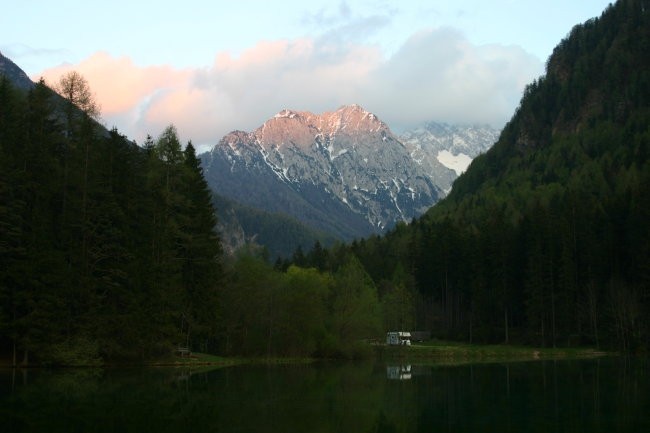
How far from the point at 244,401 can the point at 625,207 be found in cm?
8502

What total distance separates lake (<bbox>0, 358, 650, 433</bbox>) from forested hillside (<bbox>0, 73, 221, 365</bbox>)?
186 inches

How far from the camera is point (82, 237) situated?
67.2m

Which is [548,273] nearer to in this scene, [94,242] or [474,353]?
[474,353]

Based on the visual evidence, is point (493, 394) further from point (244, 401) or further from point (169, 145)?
point (169, 145)

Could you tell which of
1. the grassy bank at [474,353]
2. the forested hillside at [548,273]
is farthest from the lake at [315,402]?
the forested hillside at [548,273]

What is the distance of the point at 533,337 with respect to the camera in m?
110

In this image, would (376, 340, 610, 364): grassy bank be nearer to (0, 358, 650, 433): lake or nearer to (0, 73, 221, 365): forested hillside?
(0, 73, 221, 365): forested hillside

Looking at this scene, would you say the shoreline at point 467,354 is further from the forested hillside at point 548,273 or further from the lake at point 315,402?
→ the lake at point 315,402

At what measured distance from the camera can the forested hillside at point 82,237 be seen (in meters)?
61.8

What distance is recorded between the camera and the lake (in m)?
32.8

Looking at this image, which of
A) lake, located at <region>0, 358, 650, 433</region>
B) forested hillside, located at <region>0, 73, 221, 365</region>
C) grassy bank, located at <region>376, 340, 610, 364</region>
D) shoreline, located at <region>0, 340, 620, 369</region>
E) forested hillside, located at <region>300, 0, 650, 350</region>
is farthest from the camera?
forested hillside, located at <region>300, 0, 650, 350</region>

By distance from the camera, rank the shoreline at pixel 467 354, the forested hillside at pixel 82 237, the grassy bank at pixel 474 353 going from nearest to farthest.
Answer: the forested hillside at pixel 82 237, the shoreline at pixel 467 354, the grassy bank at pixel 474 353

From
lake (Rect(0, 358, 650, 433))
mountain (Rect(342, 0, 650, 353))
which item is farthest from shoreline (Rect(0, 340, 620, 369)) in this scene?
lake (Rect(0, 358, 650, 433))

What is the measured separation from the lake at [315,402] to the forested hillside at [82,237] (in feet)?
15.5
